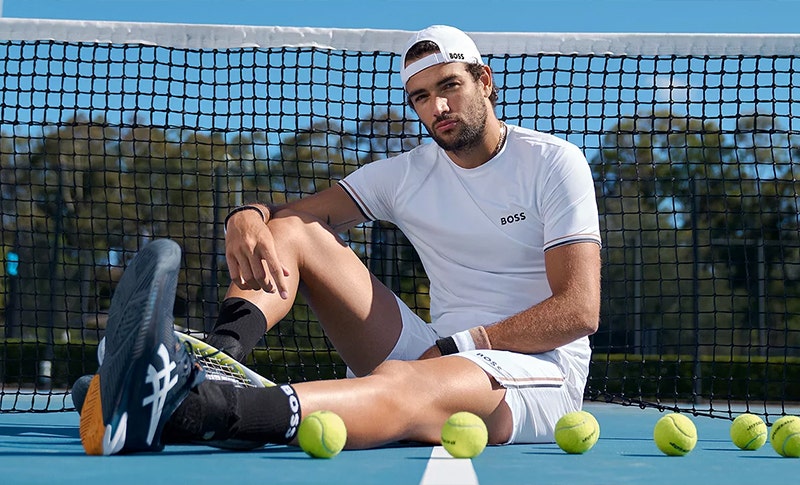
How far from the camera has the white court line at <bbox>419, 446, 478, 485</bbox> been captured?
2.38 m

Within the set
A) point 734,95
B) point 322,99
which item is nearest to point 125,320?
point 322,99

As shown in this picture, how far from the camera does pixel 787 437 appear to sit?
3.20 metres

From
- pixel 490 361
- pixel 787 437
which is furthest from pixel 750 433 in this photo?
pixel 490 361

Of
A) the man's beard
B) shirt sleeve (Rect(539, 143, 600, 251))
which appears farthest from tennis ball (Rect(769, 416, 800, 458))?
the man's beard

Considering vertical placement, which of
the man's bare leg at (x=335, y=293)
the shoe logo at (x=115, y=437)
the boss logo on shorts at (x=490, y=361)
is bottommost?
the shoe logo at (x=115, y=437)

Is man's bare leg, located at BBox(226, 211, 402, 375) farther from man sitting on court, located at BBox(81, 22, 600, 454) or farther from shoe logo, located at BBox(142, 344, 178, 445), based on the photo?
shoe logo, located at BBox(142, 344, 178, 445)

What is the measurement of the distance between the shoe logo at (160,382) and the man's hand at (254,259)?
33.8 inches

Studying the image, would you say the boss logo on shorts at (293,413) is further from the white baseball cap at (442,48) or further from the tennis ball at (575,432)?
the white baseball cap at (442,48)

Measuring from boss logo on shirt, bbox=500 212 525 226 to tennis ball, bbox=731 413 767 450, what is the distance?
3.50ft

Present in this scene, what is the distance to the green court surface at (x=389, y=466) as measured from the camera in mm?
2357

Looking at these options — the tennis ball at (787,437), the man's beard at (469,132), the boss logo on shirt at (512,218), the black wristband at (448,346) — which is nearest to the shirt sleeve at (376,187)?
the man's beard at (469,132)

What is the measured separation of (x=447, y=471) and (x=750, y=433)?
144cm

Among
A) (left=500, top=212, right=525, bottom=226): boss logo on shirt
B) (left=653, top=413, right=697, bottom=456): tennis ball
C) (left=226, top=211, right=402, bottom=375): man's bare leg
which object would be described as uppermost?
(left=500, top=212, right=525, bottom=226): boss logo on shirt

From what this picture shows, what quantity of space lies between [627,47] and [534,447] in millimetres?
2861
